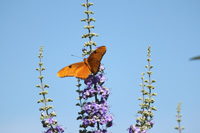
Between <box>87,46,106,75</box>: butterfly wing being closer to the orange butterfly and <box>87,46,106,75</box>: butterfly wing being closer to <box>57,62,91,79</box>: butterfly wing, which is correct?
the orange butterfly

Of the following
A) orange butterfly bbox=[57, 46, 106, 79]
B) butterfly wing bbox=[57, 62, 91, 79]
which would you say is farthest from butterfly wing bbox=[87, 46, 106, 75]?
butterfly wing bbox=[57, 62, 91, 79]

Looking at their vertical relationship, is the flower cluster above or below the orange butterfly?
below

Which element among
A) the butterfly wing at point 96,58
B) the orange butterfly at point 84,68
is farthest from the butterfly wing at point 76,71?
the butterfly wing at point 96,58

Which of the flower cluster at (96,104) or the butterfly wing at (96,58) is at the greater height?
the butterfly wing at (96,58)

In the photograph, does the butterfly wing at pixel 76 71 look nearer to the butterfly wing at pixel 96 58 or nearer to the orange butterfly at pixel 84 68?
the orange butterfly at pixel 84 68

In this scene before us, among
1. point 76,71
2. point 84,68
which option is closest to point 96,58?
point 84,68

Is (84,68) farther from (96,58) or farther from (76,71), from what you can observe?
(96,58)

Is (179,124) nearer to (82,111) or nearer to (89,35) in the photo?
(82,111)

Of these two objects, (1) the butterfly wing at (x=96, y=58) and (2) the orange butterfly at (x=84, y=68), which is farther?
(2) the orange butterfly at (x=84, y=68)
